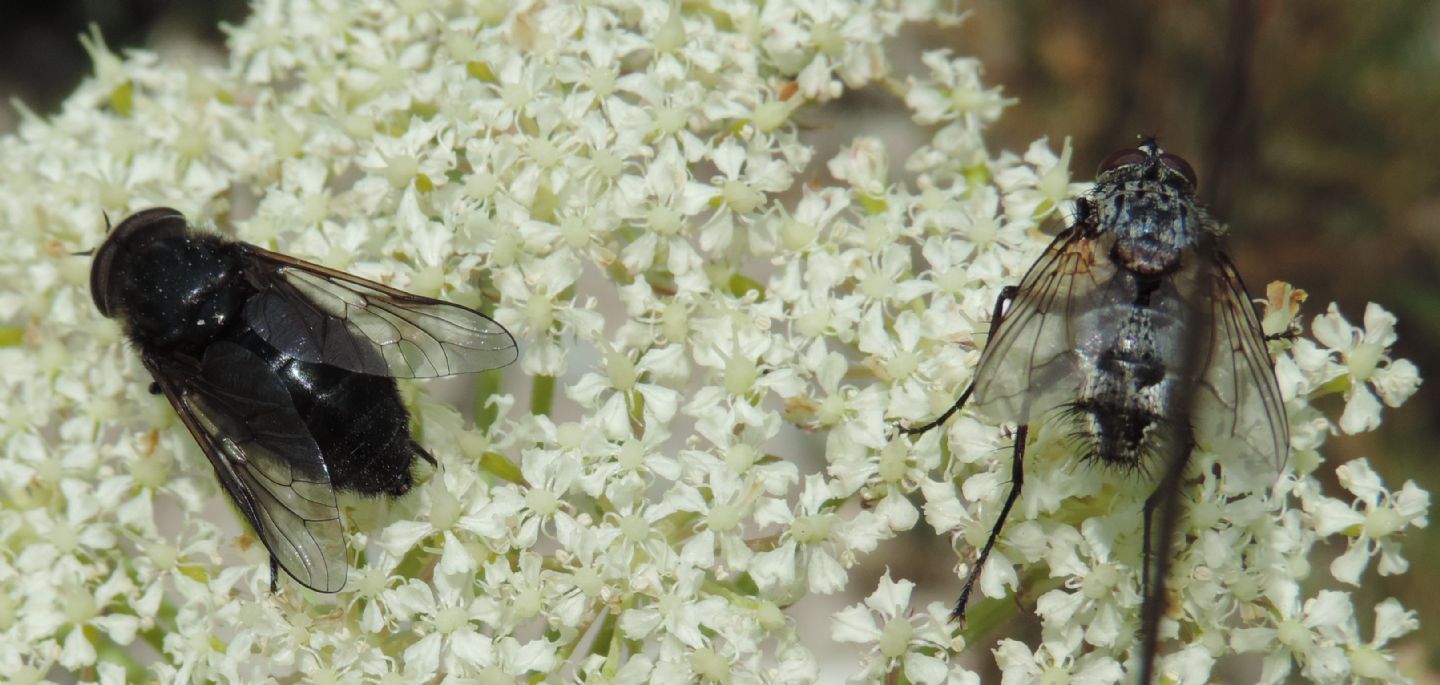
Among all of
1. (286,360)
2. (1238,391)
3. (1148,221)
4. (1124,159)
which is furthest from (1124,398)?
(286,360)

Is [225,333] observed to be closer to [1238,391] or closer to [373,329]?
[373,329]

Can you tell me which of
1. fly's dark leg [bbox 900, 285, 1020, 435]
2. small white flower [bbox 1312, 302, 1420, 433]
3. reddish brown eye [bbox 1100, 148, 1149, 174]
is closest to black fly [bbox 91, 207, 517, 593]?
fly's dark leg [bbox 900, 285, 1020, 435]

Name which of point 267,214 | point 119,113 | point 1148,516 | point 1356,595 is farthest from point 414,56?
point 1356,595

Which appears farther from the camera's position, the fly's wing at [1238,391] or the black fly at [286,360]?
the black fly at [286,360]

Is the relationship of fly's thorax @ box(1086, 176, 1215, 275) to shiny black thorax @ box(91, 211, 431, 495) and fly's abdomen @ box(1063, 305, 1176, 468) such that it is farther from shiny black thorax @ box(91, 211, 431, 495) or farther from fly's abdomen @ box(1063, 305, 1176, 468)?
shiny black thorax @ box(91, 211, 431, 495)

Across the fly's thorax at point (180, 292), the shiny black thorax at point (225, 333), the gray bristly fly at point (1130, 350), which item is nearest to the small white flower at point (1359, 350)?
the gray bristly fly at point (1130, 350)

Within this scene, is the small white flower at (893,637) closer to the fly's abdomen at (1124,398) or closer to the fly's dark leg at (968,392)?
the fly's dark leg at (968,392)
